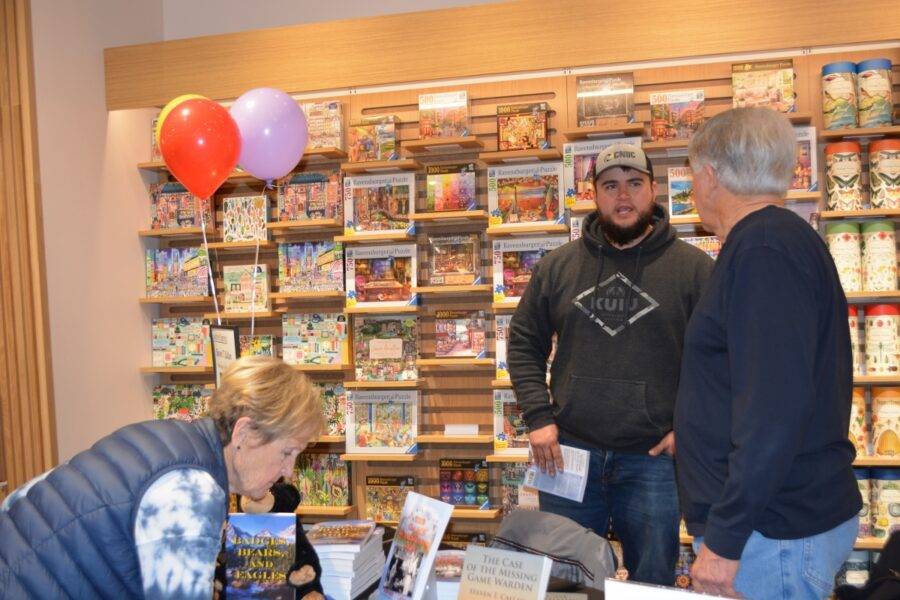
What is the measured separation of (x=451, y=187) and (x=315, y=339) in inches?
45.8

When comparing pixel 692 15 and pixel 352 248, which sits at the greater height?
pixel 692 15

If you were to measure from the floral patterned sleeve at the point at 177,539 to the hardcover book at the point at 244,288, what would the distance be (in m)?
3.40

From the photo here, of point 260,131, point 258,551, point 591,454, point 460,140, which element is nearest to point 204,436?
point 258,551

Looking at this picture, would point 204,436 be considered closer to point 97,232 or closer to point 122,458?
point 122,458

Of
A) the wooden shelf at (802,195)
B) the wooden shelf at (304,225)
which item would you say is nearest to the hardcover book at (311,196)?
the wooden shelf at (304,225)

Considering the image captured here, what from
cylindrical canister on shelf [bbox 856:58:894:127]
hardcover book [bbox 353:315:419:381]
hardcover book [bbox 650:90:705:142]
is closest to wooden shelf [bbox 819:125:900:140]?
cylindrical canister on shelf [bbox 856:58:894:127]

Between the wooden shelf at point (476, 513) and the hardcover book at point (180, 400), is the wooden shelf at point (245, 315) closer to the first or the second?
the hardcover book at point (180, 400)

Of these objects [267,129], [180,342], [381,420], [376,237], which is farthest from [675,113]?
[180,342]

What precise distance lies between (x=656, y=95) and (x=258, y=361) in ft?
10.0

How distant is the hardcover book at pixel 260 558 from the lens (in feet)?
6.23

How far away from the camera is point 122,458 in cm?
167

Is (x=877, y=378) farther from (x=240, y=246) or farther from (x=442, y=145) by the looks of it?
(x=240, y=246)

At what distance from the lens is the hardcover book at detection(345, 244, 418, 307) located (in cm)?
471

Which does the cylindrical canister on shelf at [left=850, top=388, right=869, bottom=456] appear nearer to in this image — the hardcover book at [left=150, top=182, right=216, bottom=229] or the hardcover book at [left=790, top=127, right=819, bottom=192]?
the hardcover book at [left=790, top=127, right=819, bottom=192]
